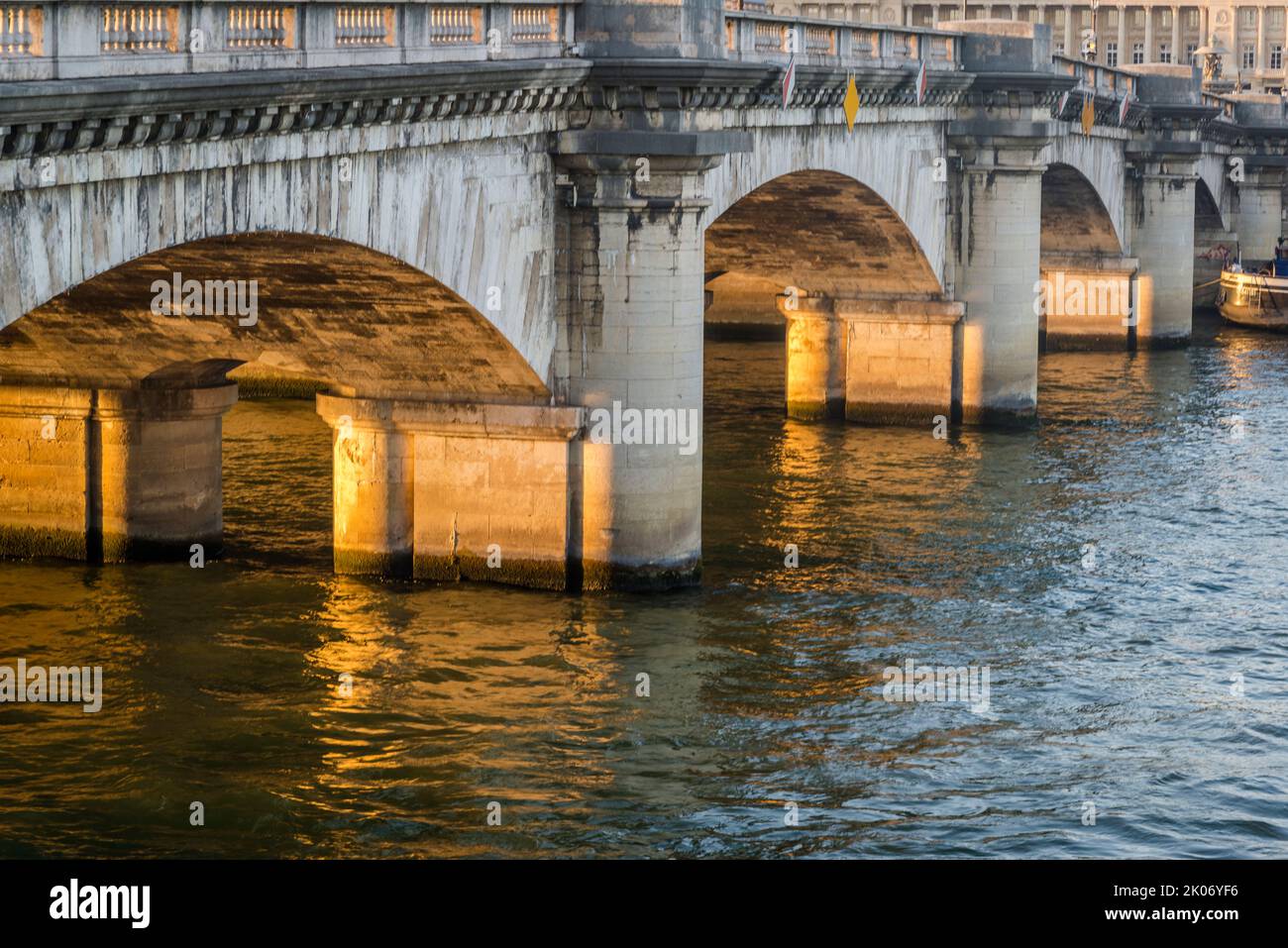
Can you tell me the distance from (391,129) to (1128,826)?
13.4m

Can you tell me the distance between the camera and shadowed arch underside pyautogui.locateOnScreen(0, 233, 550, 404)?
34344mm

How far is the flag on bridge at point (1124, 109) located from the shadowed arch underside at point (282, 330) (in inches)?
1752

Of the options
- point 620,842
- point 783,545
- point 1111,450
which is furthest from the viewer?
point 1111,450

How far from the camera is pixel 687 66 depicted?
39.2 meters

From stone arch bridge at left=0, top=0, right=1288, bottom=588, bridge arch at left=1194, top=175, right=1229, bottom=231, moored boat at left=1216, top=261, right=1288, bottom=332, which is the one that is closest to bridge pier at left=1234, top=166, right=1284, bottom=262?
bridge arch at left=1194, top=175, right=1229, bottom=231

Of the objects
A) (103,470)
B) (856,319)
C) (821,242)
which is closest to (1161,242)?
(856,319)

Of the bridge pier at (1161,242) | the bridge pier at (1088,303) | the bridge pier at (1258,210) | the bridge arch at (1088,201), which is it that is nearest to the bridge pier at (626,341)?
the bridge arch at (1088,201)

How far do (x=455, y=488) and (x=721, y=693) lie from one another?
740 cm

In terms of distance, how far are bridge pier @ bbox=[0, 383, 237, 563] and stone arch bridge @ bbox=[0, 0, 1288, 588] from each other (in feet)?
0.16

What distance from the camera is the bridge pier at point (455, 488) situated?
131ft

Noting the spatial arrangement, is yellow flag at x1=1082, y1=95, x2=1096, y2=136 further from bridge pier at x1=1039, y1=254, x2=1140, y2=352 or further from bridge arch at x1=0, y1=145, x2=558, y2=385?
bridge arch at x1=0, y1=145, x2=558, y2=385

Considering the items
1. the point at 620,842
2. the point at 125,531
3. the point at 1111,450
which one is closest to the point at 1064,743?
the point at 620,842

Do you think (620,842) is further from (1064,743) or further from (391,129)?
(391,129)

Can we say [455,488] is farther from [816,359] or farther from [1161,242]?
[1161,242]
